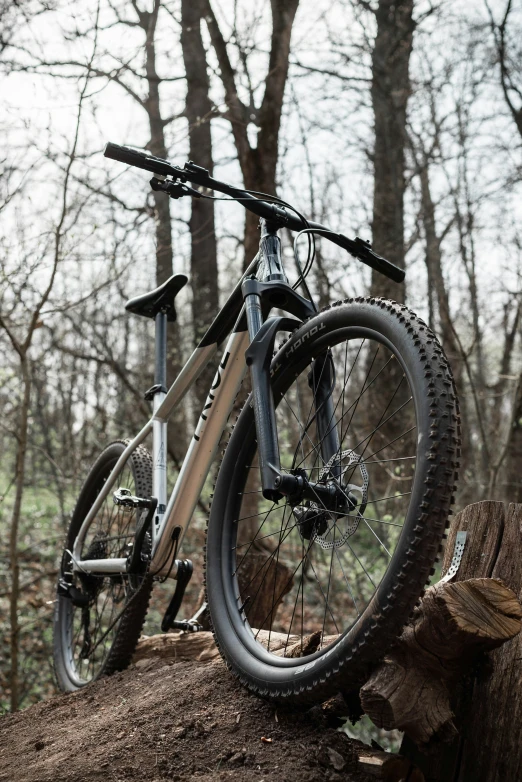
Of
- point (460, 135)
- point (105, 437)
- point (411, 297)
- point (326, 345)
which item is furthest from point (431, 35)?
point (326, 345)

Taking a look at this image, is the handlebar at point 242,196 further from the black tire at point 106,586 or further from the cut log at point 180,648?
the cut log at point 180,648

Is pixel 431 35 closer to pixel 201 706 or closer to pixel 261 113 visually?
pixel 261 113

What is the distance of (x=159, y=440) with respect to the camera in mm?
3426

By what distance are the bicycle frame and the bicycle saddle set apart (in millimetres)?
105

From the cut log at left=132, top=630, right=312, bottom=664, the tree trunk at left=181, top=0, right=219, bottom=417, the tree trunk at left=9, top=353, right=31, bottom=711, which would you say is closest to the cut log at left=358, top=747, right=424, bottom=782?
the cut log at left=132, top=630, right=312, bottom=664

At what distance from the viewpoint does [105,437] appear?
7.95 meters

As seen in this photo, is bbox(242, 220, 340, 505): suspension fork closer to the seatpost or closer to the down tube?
the down tube

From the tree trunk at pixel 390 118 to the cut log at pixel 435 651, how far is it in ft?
22.2

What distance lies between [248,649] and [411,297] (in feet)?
22.5

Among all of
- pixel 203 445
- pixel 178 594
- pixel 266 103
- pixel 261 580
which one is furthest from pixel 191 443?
pixel 266 103

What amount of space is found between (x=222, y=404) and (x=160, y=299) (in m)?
0.94

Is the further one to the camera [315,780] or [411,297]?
[411,297]

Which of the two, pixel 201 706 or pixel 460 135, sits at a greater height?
pixel 460 135

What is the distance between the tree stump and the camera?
6.63ft
